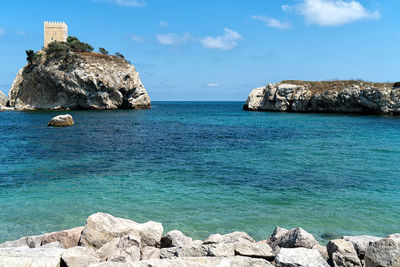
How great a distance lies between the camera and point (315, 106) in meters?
81.3

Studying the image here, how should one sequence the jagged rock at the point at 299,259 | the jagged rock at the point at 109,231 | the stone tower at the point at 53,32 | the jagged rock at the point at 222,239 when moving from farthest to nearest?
the stone tower at the point at 53,32 → the jagged rock at the point at 109,231 → the jagged rock at the point at 222,239 → the jagged rock at the point at 299,259

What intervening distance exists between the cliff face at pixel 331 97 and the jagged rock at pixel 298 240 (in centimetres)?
7167

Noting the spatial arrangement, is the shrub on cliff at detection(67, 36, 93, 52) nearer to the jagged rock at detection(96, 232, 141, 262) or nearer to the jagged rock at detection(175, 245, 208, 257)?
the jagged rock at detection(96, 232, 141, 262)

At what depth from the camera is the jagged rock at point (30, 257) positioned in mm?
5582

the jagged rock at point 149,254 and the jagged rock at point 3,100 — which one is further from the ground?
the jagged rock at point 3,100

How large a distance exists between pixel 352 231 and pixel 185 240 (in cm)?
606

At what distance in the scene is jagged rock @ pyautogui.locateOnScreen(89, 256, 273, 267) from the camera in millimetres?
5652

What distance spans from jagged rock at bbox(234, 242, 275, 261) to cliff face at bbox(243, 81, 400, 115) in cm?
7309

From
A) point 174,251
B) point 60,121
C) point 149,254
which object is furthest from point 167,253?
point 60,121

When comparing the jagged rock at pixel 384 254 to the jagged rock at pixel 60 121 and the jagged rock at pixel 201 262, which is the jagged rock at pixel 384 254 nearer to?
the jagged rock at pixel 201 262

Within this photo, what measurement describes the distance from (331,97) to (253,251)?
7912 cm

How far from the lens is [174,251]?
7.08 meters

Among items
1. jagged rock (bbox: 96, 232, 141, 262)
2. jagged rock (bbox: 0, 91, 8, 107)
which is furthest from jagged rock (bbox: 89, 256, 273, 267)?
jagged rock (bbox: 0, 91, 8, 107)

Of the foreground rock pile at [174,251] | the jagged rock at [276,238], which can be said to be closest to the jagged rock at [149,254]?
the foreground rock pile at [174,251]
